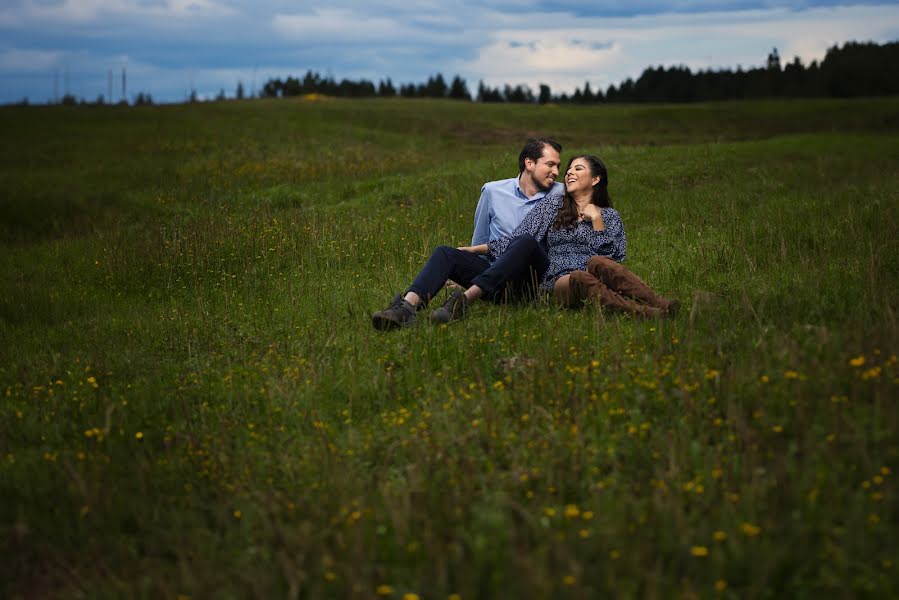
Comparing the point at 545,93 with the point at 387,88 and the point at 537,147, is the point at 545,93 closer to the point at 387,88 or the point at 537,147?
the point at 387,88

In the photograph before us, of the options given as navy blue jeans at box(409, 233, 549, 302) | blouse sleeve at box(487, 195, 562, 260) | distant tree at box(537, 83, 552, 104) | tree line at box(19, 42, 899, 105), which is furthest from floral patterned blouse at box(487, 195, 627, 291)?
distant tree at box(537, 83, 552, 104)

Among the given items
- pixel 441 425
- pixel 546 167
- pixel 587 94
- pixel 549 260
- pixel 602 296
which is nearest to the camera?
pixel 441 425

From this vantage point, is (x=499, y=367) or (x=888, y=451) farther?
(x=499, y=367)

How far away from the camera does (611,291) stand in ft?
23.8

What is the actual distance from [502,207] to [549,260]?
1.09 m

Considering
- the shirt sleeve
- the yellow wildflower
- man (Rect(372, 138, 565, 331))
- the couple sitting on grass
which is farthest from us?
the shirt sleeve

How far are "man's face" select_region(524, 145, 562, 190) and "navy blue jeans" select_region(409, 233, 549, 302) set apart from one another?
96cm

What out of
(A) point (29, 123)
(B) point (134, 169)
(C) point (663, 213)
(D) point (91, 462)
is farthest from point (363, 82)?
(D) point (91, 462)

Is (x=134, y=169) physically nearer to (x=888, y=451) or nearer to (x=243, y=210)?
(x=243, y=210)

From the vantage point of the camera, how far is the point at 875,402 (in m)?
4.36

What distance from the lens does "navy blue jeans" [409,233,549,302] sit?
24.9 feet

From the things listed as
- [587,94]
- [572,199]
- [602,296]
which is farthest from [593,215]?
[587,94]

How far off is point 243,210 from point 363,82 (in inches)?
4098

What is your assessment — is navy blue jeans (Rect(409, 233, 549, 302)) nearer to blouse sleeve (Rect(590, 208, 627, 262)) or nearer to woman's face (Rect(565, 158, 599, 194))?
blouse sleeve (Rect(590, 208, 627, 262))
